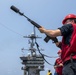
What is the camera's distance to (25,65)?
71438mm

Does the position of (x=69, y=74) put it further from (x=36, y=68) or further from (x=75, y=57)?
(x=36, y=68)

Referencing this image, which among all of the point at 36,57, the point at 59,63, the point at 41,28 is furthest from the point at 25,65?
the point at 41,28

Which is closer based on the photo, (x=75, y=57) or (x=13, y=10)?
(x=75, y=57)

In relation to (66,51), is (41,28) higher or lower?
higher

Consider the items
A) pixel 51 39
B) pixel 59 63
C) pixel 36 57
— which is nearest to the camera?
pixel 51 39

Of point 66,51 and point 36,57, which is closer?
point 66,51

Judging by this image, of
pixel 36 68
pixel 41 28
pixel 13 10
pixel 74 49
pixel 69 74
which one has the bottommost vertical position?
pixel 69 74

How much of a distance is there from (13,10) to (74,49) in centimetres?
167

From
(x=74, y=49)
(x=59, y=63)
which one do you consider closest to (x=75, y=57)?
(x=74, y=49)

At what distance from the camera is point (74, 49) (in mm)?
6695

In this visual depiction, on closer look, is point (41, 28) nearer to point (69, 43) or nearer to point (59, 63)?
point (69, 43)

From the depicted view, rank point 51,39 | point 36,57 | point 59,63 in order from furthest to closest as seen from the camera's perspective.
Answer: point 36,57
point 59,63
point 51,39

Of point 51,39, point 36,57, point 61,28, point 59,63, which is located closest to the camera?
point 61,28

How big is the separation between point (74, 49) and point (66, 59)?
228 millimetres
